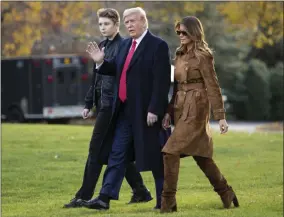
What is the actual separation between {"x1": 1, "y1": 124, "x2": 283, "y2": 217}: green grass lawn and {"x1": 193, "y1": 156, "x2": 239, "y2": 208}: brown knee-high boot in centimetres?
15

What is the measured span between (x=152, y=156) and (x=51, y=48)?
2736 centimetres

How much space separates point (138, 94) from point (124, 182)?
3904 millimetres

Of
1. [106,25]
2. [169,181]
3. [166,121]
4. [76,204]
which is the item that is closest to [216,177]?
[169,181]

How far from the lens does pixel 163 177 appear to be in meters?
9.16

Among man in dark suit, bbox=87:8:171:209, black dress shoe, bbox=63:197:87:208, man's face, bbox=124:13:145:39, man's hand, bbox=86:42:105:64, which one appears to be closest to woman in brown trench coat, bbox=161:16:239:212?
man in dark suit, bbox=87:8:171:209

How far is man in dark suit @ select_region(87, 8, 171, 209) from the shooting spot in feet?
29.0

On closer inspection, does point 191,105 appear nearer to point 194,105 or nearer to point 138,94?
point 194,105

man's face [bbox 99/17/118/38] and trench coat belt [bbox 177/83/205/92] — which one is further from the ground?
man's face [bbox 99/17/118/38]

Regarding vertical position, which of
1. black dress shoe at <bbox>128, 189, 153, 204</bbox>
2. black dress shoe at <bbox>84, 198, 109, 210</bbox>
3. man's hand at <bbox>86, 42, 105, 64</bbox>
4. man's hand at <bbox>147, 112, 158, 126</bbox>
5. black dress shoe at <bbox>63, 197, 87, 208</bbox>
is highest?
man's hand at <bbox>86, 42, 105, 64</bbox>

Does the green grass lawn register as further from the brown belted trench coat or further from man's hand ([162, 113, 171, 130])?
man's hand ([162, 113, 171, 130])

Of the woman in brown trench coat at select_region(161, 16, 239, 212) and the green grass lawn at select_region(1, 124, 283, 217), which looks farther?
the green grass lawn at select_region(1, 124, 283, 217)

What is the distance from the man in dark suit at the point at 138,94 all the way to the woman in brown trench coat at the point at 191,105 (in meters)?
0.17

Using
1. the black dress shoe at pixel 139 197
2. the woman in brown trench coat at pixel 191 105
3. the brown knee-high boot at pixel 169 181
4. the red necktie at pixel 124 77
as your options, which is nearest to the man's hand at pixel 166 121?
the woman in brown trench coat at pixel 191 105

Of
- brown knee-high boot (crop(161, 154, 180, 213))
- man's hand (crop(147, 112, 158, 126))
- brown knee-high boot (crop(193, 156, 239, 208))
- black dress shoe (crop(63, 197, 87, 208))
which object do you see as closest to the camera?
man's hand (crop(147, 112, 158, 126))
